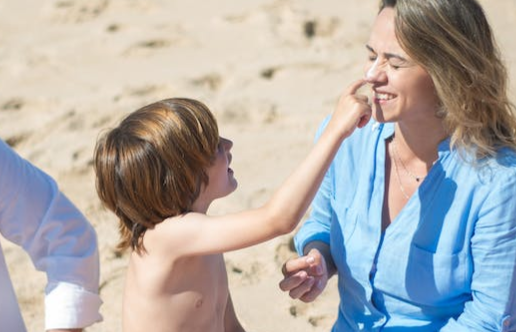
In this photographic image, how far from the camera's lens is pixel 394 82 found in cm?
→ 255

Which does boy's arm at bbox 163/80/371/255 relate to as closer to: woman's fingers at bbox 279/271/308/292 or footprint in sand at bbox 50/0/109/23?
woman's fingers at bbox 279/271/308/292

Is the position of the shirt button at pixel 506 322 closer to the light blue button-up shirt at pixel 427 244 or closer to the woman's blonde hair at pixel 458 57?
the light blue button-up shirt at pixel 427 244

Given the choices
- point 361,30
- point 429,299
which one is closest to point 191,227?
point 429,299

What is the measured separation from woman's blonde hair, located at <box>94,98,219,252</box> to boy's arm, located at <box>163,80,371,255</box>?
0.08 m

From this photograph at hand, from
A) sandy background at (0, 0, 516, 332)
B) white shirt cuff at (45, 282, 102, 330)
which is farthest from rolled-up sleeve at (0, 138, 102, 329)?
sandy background at (0, 0, 516, 332)

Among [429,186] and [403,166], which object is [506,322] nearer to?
[429,186]

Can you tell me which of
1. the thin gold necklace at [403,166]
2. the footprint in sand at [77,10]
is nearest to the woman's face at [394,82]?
the thin gold necklace at [403,166]

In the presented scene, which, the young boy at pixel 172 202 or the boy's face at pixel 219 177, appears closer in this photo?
the young boy at pixel 172 202

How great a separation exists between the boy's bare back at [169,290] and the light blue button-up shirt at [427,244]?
45 centimetres

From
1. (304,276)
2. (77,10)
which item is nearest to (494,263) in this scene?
(304,276)

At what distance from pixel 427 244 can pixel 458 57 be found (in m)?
0.53

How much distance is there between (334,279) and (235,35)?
2.74 metres

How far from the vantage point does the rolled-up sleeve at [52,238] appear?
6.93ft

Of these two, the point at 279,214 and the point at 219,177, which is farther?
the point at 219,177
